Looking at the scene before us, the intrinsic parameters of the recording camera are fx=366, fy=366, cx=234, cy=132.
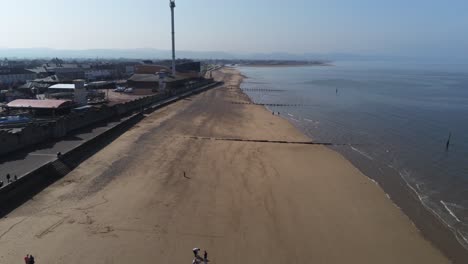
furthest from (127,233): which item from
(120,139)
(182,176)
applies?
(120,139)

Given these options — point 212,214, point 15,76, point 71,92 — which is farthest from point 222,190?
point 15,76

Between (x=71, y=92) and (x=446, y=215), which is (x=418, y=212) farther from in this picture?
(x=71, y=92)

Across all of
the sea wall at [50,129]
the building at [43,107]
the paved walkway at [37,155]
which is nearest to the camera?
the paved walkway at [37,155]

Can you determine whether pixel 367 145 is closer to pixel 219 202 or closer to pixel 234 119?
pixel 234 119

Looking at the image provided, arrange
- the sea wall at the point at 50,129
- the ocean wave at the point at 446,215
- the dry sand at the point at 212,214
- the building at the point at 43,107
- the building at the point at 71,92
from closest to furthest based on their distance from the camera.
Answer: the dry sand at the point at 212,214 < the ocean wave at the point at 446,215 < the sea wall at the point at 50,129 < the building at the point at 43,107 < the building at the point at 71,92

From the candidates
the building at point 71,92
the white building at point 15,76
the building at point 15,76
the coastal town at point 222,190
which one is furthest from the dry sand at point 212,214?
the white building at point 15,76

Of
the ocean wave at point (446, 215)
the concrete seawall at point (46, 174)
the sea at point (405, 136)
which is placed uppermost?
the concrete seawall at point (46, 174)

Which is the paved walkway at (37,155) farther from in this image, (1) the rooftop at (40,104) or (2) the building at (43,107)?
(1) the rooftop at (40,104)
